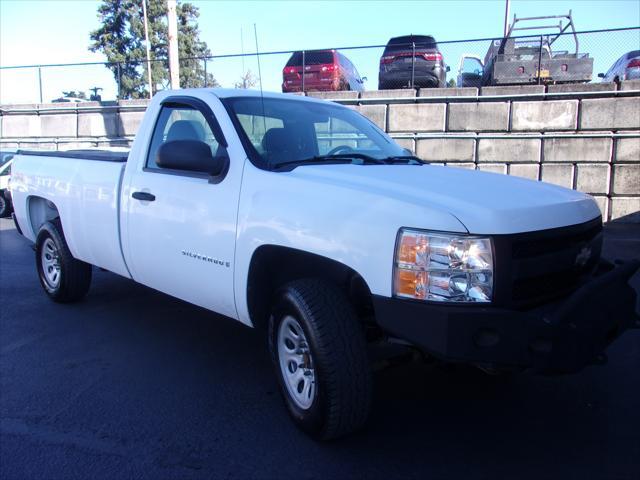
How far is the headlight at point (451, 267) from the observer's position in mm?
2436

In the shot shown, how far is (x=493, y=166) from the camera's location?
11695 millimetres

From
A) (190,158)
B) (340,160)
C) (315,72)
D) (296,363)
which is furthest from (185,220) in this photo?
(315,72)

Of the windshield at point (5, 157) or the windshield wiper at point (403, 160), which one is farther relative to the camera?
the windshield at point (5, 157)

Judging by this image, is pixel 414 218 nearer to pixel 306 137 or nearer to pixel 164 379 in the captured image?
pixel 306 137

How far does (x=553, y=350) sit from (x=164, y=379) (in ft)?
8.59

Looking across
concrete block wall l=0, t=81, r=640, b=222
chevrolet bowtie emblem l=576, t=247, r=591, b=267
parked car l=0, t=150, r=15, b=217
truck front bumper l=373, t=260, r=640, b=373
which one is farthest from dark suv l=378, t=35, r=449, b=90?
truck front bumper l=373, t=260, r=640, b=373

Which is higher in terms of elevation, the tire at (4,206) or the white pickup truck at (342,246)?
the white pickup truck at (342,246)

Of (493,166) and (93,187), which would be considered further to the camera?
(493,166)

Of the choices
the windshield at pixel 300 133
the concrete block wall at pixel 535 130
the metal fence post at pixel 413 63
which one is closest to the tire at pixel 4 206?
the concrete block wall at pixel 535 130

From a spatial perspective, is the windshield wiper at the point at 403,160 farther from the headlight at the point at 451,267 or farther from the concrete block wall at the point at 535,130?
the concrete block wall at the point at 535,130

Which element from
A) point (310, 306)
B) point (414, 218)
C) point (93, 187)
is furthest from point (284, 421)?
point (93, 187)

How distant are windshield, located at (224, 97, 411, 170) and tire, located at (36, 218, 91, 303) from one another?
106 inches

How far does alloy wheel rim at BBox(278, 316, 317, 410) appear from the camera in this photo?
9.96ft

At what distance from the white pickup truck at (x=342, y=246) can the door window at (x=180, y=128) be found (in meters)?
0.02
